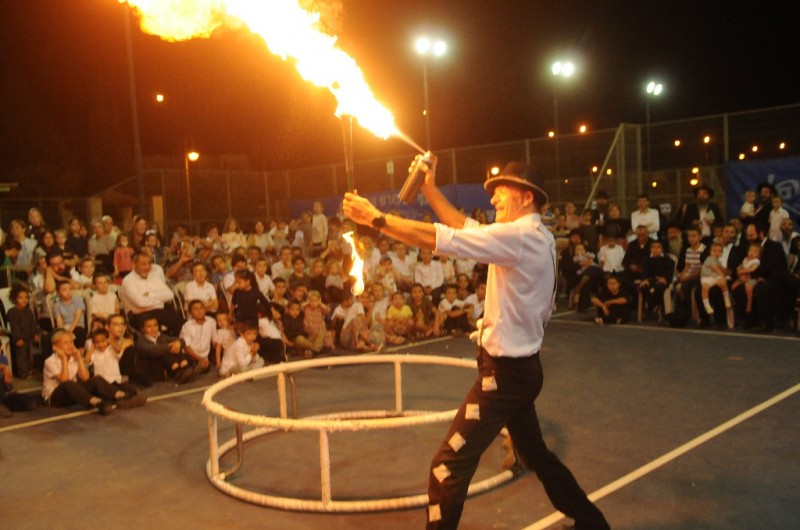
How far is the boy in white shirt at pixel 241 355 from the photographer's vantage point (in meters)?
9.90

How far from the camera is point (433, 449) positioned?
6.44 m

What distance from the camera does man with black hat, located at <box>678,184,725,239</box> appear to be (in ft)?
47.4

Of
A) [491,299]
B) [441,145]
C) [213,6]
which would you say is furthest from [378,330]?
[441,145]

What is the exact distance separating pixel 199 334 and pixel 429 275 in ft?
17.0

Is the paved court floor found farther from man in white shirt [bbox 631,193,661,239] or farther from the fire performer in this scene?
man in white shirt [bbox 631,193,661,239]

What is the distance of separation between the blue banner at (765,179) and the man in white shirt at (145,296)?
11.8m

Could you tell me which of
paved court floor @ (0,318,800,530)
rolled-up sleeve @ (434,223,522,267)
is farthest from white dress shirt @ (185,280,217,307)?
rolled-up sleeve @ (434,223,522,267)

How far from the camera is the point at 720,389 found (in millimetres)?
7992

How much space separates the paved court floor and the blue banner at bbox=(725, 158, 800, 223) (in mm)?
5802

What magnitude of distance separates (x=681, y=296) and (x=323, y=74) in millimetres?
9558

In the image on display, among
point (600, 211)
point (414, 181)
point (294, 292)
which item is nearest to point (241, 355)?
point (294, 292)

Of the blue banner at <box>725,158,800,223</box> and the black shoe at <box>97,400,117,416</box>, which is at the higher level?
the blue banner at <box>725,158,800,223</box>

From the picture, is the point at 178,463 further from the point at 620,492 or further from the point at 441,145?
the point at 441,145

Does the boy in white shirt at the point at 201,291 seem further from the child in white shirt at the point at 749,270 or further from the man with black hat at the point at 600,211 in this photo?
the child in white shirt at the point at 749,270
